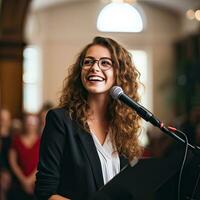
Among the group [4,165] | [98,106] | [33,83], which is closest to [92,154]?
[98,106]

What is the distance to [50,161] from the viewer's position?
2.15 metres

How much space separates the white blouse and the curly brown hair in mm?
39

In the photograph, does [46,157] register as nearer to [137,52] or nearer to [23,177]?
[23,177]

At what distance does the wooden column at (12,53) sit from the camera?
26.9ft

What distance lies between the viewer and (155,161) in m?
1.96

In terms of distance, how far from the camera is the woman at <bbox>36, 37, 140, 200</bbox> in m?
2.16

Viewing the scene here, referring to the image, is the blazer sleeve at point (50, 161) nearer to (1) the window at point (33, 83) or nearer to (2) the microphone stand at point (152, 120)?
(2) the microphone stand at point (152, 120)

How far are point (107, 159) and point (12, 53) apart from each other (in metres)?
6.25

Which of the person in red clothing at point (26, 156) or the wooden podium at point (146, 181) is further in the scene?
the person in red clothing at point (26, 156)

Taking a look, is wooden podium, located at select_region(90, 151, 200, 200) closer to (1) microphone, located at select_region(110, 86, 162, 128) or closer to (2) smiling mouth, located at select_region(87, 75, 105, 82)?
(1) microphone, located at select_region(110, 86, 162, 128)

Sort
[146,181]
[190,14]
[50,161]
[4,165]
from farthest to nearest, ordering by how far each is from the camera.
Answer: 1. [190,14]
2. [4,165]
3. [50,161]
4. [146,181]

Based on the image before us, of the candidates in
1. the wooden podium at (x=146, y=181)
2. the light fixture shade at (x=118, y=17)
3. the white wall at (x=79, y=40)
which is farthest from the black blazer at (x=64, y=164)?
the white wall at (x=79, y=40)

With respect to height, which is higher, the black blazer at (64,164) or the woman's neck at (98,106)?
the woman's neck at (98,106)

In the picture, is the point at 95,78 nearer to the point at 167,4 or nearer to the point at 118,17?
the point at 118,17
